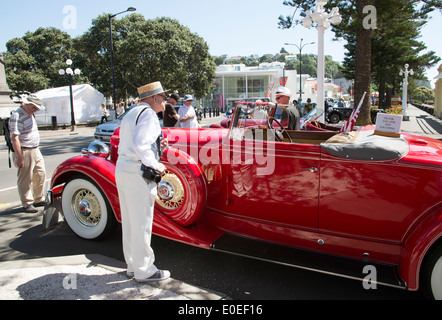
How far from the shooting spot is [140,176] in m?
2.69

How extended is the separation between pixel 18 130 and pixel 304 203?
4.05m

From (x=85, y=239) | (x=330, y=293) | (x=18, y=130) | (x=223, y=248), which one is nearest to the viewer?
(x=330, y=293)

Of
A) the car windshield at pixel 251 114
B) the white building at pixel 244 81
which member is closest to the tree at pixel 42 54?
the white building at pixel 244 81

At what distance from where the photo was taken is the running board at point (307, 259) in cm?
244

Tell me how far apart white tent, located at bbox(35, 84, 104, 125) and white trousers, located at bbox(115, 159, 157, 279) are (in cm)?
2530

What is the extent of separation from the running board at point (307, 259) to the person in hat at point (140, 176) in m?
0.65

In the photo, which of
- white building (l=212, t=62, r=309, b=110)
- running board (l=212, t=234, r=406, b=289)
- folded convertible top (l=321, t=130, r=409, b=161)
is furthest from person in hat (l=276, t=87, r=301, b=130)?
white building (l=212, t=62, r=309, b=110)

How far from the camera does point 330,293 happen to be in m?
2.77

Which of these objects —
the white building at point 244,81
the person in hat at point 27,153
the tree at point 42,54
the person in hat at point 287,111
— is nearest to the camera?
the person in hat at point 27,153

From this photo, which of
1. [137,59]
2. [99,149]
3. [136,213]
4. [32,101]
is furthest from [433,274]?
[137,59]

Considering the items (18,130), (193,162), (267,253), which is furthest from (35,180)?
(267,253)

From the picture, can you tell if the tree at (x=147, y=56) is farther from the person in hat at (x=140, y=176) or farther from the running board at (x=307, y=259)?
the running board at (x=307, y=259)

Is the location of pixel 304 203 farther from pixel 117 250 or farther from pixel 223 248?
pixel 117 250

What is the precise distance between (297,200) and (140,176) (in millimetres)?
1363
